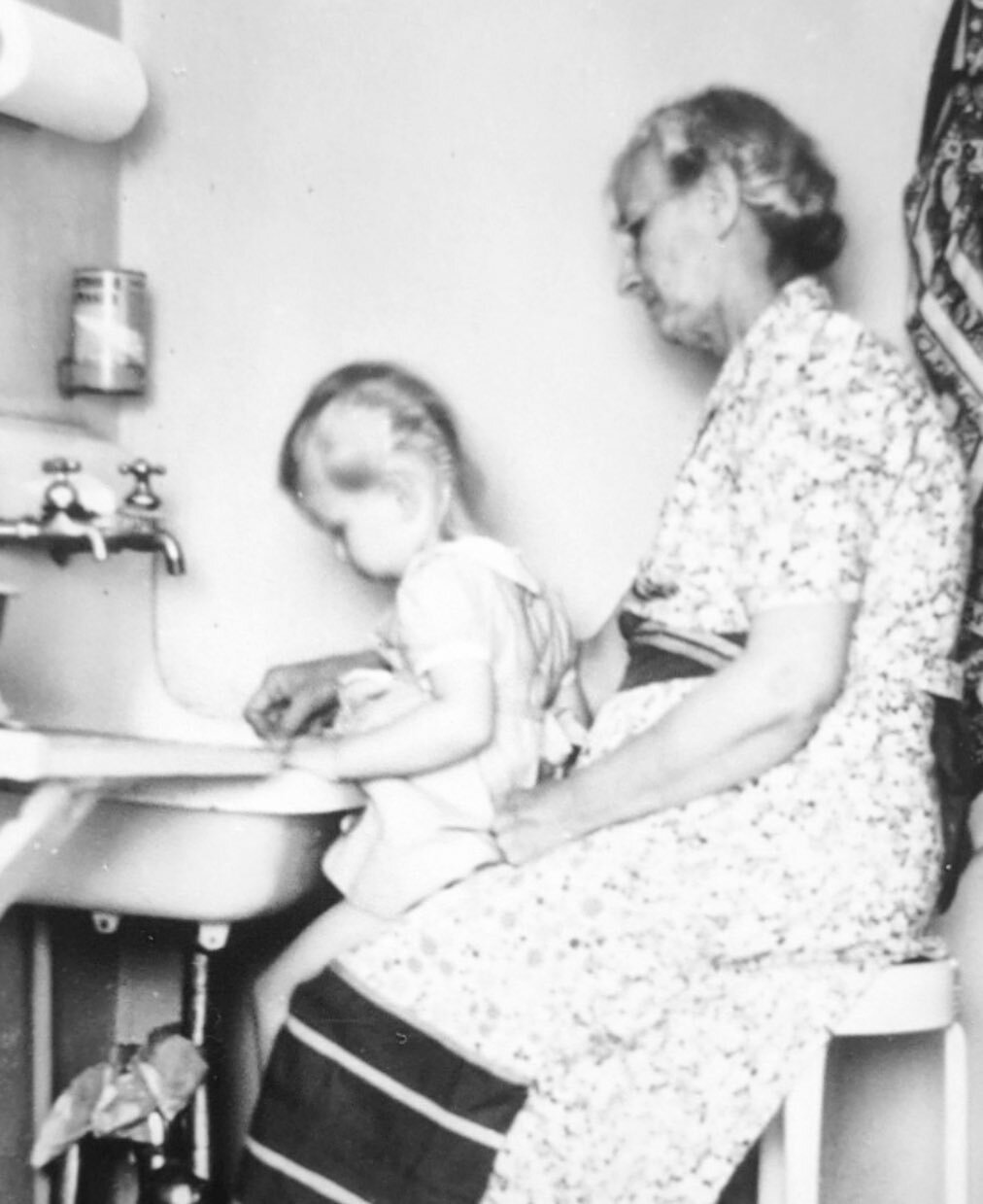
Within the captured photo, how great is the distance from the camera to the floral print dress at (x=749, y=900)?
57.2 inches

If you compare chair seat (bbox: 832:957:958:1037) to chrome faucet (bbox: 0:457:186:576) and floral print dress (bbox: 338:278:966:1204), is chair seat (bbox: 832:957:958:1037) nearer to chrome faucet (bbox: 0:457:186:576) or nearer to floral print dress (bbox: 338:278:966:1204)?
floral print dress (bbox: 338:278:966:1204)

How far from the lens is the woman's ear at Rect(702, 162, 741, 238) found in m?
1.65

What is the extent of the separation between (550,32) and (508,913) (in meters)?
1.11

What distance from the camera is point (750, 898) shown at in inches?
58.1

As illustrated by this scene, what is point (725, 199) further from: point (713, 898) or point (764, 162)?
point (713, 898)

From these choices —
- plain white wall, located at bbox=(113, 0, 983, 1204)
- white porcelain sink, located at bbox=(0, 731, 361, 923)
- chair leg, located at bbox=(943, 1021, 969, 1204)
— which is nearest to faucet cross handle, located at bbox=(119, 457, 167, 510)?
plain white wall, located at bbox=(113, 0, 983, 1204)

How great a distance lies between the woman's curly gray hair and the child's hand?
2.12 ft

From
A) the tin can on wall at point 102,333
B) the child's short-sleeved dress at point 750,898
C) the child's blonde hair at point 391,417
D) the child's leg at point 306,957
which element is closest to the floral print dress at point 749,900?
the child's short-sleeved dress at point 750,898

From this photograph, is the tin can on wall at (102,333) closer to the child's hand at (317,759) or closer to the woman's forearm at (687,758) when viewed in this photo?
the child's hand at (317,759)

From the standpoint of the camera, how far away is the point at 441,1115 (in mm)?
1450

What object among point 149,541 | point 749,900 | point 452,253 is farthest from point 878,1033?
point 452,253

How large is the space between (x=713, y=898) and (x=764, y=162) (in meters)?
0.73

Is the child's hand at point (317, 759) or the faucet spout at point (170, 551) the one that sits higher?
the faucet spout at point (170, 551)

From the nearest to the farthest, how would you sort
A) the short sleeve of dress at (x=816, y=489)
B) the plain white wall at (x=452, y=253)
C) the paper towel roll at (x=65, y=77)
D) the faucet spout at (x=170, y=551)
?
the short sleeve of dress at (x=816, y=489) < the paper towel roll at (x=65, y=77) < the faucet spout at (x=170, y=551) < the plain white wall at (x=452, y=253)
